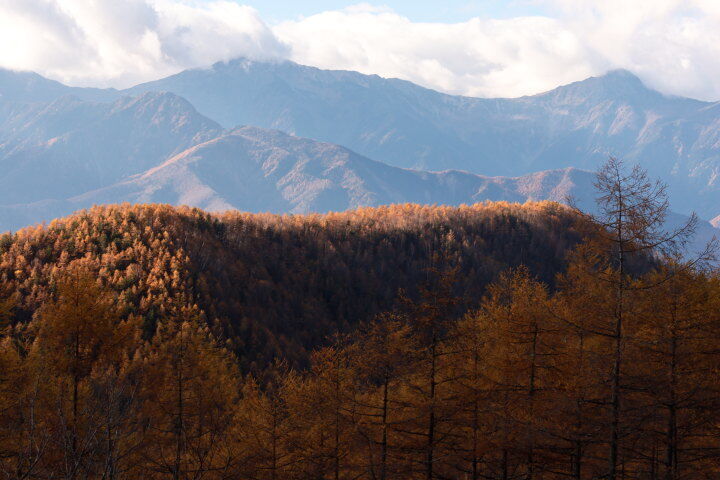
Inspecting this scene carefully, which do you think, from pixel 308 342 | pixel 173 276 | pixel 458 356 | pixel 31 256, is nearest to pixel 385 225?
pixel 308 342

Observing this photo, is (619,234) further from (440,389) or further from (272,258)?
(272,258)

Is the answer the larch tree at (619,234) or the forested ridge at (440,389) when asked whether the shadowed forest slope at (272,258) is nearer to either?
the forested ridge at (440,389)

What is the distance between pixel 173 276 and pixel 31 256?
21.1 metres

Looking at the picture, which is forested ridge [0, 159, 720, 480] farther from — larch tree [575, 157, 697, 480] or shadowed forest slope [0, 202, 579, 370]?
shadowed forest slope [0, 202, 579, 370]

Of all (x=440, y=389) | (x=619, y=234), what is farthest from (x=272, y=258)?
(x=619, y=234)

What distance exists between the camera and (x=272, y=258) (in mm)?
123438

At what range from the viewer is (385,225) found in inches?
6171

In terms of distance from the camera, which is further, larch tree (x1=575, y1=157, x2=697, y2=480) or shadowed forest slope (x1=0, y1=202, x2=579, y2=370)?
shadowed forest slope (x1=0, y1=202, x2=579, y2=370)

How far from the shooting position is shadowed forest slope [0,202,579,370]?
83438 mm

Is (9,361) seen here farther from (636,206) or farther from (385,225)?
(385,225)

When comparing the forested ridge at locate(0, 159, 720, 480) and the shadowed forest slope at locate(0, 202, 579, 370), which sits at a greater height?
the shadowed forest slope at locate(0, 202, 579, 370)

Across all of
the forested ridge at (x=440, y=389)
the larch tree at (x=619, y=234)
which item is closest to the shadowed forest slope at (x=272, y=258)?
the forested ridge at (x=440, y=389)

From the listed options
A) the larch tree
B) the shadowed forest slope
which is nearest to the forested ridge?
the larch tree

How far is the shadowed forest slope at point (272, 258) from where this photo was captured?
274 ft
